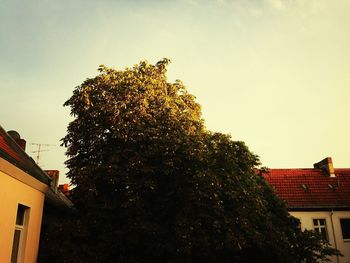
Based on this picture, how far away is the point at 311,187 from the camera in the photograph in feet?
98.8

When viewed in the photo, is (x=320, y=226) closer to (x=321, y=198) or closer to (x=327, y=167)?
(x=321, y=198)

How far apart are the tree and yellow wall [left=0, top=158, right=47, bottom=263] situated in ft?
9.57

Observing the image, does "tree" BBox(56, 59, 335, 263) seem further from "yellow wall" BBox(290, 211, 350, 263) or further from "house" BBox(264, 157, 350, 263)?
"house" BBox(264, 157, 350, 263)

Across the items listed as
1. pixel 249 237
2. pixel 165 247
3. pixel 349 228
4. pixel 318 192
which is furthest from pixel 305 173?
pixel 165 247

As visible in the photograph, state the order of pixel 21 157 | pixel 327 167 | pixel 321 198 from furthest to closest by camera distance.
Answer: pixel 327 167 → pixel 321 198 → pixel 21 157

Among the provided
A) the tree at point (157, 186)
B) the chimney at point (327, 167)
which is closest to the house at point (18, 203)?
the tree at point (157, 186)

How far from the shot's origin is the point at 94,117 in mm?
17219

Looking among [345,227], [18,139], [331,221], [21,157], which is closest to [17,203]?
[21,157]

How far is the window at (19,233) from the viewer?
10555 mm

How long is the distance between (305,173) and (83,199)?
23295 millimetres

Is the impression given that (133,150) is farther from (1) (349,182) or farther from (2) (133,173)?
(1) (349,182)

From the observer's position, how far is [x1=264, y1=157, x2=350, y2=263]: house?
89.7 feet

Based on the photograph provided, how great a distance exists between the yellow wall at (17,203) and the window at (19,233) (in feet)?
0.41

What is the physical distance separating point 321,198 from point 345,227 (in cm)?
279
